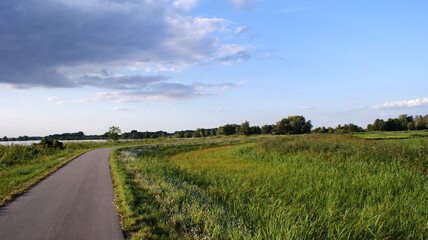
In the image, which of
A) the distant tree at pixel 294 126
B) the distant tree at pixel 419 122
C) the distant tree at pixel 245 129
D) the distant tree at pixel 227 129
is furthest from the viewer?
the distant tree at pixel 227 129

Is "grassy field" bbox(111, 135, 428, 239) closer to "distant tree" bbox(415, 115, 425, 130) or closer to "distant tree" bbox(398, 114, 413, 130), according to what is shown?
"distant tree" bbox(415, 115, 425, 130)

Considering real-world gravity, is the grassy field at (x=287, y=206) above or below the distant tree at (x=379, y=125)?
below

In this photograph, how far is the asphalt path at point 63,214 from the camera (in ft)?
A: 16.7

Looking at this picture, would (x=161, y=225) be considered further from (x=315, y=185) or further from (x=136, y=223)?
(x=315, y=185)

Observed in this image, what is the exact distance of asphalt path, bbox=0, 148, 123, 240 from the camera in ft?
16.7

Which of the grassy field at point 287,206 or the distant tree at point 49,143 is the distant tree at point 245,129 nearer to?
the distant tree at point 49,143

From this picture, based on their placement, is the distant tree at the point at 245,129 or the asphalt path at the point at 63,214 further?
the distant tree at the point at 245,129

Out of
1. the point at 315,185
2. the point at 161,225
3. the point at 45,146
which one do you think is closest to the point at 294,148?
the point at 315,185

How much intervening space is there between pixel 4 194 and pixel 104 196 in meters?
3.44

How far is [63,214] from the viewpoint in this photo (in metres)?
6.21

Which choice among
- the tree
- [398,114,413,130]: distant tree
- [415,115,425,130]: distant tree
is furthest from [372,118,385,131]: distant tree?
the tree

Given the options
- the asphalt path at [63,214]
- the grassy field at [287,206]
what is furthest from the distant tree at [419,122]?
the asphalt path at [63,214]

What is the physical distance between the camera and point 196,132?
5069 inches

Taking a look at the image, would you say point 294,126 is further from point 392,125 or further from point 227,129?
point 392,125
